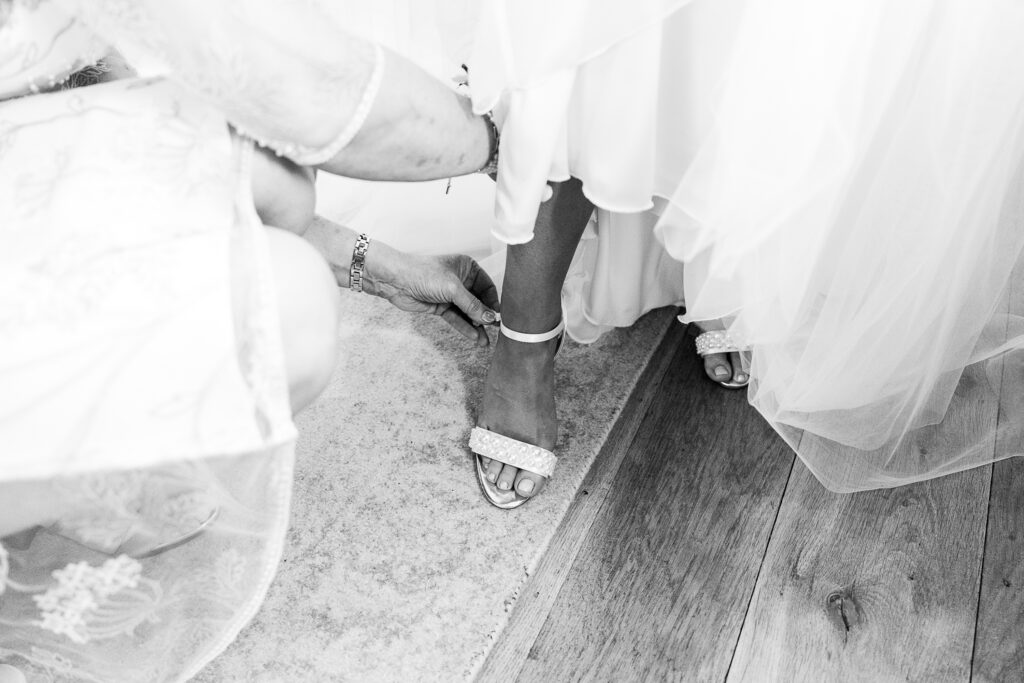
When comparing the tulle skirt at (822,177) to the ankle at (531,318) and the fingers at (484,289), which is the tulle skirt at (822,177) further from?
the fingers at (484,289)

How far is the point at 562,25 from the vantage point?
67cm

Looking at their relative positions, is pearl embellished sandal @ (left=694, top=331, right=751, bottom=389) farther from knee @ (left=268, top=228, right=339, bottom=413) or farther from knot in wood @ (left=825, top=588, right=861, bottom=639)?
knee @ (left=268, top=228, right=339, bottom=413)

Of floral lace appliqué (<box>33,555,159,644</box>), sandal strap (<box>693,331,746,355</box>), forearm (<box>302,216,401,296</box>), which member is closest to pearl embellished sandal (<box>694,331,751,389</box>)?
sandal strap (<box>693,331,746,355</box>)

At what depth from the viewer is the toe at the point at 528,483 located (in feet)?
3.06

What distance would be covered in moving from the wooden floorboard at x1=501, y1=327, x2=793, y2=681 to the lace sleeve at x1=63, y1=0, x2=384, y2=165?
553 millimetres

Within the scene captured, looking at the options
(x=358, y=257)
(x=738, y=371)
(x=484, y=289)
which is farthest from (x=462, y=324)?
(x=738, y=371)

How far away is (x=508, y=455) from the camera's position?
3.09 ft

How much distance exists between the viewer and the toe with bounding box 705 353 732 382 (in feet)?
3.51

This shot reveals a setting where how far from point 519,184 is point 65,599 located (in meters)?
0.52

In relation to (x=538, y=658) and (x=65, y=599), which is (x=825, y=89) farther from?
(x=65, y=599)

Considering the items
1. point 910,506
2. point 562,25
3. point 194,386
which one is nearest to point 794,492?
point 910,506

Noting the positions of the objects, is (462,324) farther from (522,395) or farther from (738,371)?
(738,371)

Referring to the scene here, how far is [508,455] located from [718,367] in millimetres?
342

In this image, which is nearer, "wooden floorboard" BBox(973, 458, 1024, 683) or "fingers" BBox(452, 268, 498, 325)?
"wooden floorboard" BBox(973, 458, 1024, 683)
